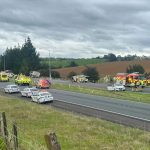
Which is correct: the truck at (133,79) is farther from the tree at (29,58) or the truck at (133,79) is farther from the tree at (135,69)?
the tree at (29,58)

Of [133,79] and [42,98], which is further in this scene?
[133,79]

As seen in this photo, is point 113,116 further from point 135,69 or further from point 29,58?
point 29,58

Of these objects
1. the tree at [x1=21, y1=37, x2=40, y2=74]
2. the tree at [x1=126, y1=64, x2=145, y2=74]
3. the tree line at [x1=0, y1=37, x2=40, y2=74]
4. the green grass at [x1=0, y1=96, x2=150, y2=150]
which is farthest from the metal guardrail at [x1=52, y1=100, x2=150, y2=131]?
the tree line at [x1=0, y1=37, x2=40, y2=74]

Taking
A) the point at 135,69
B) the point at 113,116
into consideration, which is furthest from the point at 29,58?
the point at 113,116

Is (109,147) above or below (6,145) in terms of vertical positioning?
below

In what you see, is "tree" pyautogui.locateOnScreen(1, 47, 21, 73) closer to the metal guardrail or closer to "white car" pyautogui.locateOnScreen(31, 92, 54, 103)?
"white car" pyautogui.locateOnScreen(31, 92, 54, 103)

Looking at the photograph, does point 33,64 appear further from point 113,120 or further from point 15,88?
point 113,120

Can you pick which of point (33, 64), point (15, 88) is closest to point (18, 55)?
point (33, 64)

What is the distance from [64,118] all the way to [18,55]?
127 metres

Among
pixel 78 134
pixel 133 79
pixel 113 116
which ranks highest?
pixel 133 79

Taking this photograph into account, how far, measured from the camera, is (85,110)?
116ft

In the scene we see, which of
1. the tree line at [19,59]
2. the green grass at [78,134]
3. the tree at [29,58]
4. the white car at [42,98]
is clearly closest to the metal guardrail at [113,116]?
the green grass at [78,134]

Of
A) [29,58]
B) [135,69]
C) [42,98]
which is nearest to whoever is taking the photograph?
[42,98]

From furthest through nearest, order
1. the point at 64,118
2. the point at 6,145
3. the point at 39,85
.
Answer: the point at 39,85
the point at 64,118
the point at 6,145
